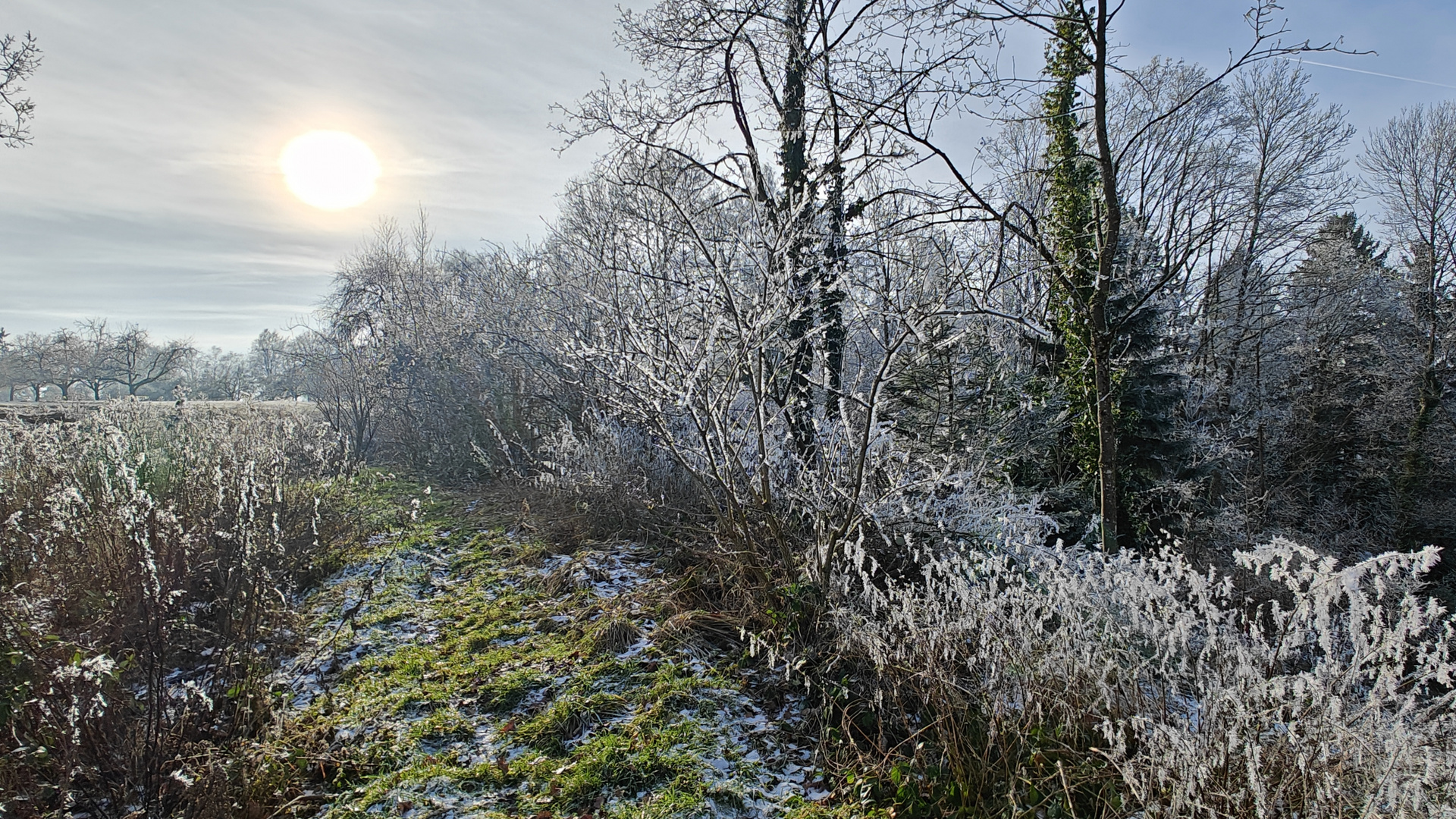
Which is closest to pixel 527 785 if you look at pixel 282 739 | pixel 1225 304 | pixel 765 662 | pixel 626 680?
pixel 626 680

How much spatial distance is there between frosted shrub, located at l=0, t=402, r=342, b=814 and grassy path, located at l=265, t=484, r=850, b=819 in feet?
1.31

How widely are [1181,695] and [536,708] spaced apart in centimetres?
288

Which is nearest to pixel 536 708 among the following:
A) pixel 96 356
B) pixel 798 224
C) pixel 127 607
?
pixel 127 607

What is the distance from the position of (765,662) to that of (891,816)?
4.06 feet

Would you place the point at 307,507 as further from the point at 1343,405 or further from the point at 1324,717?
the point at 1343,405

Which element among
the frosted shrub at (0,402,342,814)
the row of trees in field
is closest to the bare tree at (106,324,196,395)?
the row of trees in field

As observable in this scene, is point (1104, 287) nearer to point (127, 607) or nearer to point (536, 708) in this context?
point (536, 708)

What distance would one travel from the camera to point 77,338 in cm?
4491

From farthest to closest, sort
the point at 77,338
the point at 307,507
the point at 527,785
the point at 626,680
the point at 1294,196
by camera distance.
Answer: the point at 77,338, the point at 1294,196, the point at 307,507, the point at 626,680, the point at 527,785

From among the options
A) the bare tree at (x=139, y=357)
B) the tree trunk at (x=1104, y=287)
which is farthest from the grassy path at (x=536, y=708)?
the bare tree at (x=139, y=357)

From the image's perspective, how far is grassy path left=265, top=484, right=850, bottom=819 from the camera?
8.59 ft

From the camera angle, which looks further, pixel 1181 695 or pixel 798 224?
pixel 798 224

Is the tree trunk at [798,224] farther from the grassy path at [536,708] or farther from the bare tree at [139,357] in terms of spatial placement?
the bare tree at [139,357]

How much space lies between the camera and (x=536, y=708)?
325cm
